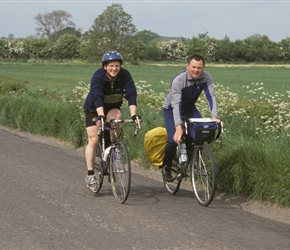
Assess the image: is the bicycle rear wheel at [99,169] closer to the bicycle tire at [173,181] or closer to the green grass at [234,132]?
the bicycle tire at [173,181]

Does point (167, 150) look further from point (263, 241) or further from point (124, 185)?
point (263, 241)

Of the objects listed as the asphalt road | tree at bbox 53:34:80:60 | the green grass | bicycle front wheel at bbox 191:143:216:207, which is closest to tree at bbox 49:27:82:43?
tree at bbox 53:34:80:60

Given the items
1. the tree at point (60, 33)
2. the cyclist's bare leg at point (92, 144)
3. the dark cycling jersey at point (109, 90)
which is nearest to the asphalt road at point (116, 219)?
the cyclist's bare leg at point (92, 144)

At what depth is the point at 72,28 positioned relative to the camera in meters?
187

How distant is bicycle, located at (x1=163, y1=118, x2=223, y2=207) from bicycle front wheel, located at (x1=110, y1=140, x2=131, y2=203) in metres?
0.78

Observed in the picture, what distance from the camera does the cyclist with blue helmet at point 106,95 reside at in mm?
7797

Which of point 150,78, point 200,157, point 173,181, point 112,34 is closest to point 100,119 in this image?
point 200,157

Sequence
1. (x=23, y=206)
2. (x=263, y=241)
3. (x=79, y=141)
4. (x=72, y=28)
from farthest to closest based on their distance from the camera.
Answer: (x=72, y=28) → (x=79, y=141) → (x=23, y=206) → (x=263, y=241)

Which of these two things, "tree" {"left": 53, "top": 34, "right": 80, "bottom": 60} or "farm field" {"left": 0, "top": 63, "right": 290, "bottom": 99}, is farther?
"tree" {"left": 53, "top": 34, "right": 80, "bottom": 60}

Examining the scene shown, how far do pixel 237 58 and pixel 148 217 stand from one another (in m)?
107

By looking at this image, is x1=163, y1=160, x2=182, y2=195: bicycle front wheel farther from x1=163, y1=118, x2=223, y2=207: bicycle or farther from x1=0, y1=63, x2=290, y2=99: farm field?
x1=0, y1=63, x2=290, y2=99: farm field

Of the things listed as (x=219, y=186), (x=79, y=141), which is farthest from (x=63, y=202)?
(x=79, y=141)

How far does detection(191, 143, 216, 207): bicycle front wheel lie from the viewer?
7414 millimetres

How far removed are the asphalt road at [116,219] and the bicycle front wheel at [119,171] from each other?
0.50 ft
